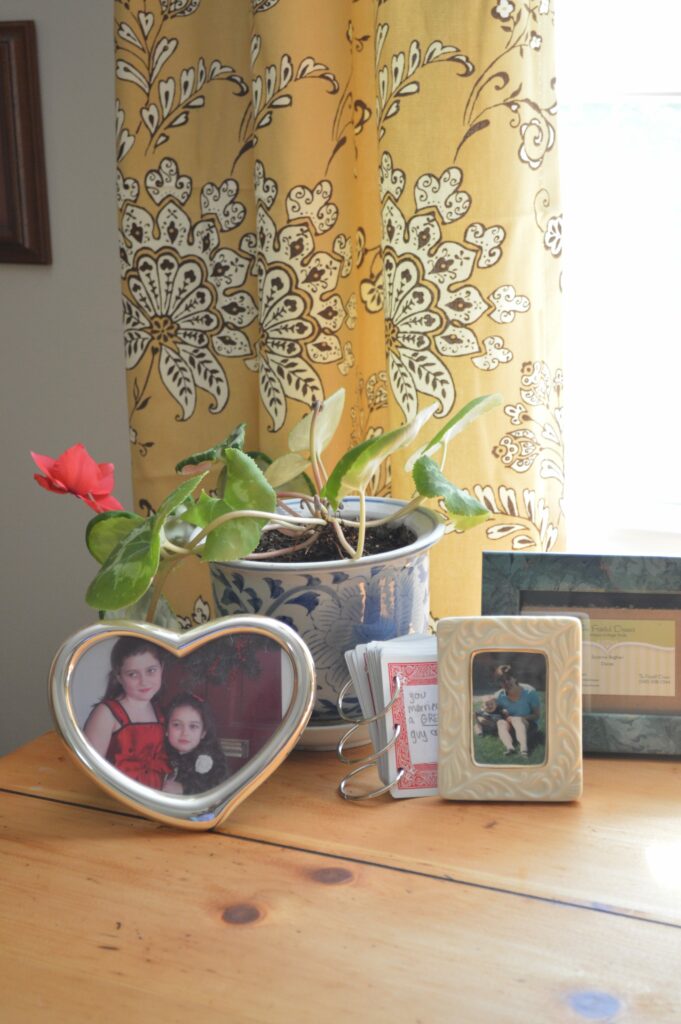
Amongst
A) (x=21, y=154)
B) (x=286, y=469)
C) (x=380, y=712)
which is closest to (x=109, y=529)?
(x=286, y=469)

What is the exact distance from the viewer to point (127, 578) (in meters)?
0.72

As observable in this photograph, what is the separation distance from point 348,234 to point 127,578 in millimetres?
481

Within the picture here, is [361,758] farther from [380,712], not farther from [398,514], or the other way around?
[398,514]

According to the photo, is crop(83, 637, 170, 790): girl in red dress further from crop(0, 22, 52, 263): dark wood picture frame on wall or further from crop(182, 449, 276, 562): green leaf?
crop(0, 22, 52, 263): dark wood picture frame on wall

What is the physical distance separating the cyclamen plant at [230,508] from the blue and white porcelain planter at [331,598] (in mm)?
26

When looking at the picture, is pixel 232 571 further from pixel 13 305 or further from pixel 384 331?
pixel 13 305

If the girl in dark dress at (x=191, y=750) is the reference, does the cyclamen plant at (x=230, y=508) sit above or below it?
above

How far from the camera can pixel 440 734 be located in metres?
0.78

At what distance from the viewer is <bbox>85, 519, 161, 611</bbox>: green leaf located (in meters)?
0.71

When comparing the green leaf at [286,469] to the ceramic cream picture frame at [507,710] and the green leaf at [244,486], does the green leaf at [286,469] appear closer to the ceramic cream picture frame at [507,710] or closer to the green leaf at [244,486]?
the green leaf at [244,486]

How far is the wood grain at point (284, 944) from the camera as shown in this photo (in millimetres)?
571

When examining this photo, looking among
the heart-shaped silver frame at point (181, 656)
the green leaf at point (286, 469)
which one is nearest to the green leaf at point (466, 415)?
the green leaf at point (286, 469)

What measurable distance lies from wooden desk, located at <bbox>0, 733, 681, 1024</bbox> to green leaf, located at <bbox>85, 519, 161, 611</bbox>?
181 millimetres

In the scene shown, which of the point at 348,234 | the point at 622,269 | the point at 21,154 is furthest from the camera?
the point at 21,154
